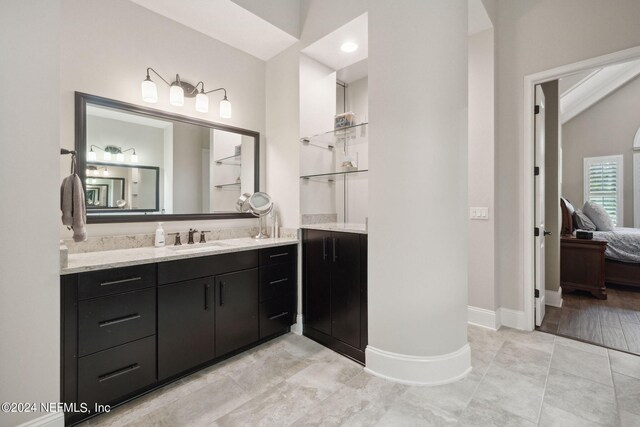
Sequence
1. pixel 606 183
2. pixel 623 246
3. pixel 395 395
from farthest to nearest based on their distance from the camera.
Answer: pixel 606 183, pixel 623 246, pixel 395 395

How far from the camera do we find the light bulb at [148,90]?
2287 millimetres

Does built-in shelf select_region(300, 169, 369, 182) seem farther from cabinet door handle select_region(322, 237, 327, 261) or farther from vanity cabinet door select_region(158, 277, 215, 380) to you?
vanity cabinet door select_region(158, 277, 215, 380)

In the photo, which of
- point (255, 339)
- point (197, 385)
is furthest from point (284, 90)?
point (197, 385)

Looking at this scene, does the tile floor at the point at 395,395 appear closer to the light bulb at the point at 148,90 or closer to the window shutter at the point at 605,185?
the light bulb at the point at 148,90

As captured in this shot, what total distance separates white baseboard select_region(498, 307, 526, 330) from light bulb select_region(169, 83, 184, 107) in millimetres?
3588

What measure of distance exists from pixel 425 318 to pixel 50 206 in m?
2.31

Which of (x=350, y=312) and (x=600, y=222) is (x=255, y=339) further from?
(x=600, y=222)

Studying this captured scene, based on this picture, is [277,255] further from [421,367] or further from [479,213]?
[479,213]

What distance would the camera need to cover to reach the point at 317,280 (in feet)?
8.52

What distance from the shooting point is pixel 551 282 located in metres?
3.43

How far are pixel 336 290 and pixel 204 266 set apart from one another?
1.07 metres

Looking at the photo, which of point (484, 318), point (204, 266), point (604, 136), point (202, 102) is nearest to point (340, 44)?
point (202, 102)

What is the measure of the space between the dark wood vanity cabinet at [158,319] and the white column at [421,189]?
3.43ft

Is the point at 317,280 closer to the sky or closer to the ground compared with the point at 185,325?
closer to the sky
